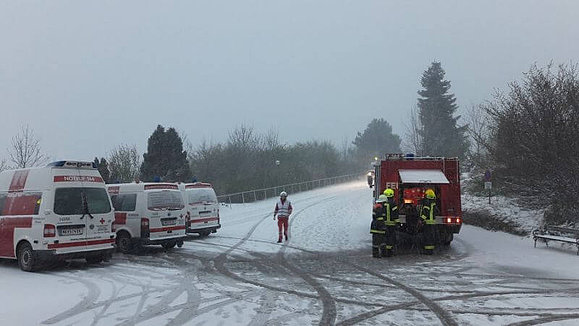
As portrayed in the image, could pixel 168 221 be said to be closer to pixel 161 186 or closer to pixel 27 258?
pixel 161 186

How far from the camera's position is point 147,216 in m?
14.9

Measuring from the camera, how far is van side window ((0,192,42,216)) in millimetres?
12008

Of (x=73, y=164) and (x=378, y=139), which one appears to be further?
(x=378, y=139)

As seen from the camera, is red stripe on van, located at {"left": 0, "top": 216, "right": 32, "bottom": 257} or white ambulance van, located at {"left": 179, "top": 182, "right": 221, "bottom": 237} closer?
red stripe on van, located at {"left": 0, "top": 216, "right": 32, "bottom": 257}

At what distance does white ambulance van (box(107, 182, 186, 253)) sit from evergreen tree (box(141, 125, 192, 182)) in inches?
841

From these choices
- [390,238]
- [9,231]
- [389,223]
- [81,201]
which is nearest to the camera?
[9,231]

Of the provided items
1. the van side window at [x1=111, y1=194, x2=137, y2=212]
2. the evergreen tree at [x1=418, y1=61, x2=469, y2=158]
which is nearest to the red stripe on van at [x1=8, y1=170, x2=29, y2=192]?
the van side window at [x1=111, y1=194, x2=137, y2=212]

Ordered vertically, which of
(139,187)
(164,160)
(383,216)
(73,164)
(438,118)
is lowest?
(383,216)

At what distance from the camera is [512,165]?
17359 millimetres

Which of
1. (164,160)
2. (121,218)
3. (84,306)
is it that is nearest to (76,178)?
(121,218)

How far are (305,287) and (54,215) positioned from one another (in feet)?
20.8

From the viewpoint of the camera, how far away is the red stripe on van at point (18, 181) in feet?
41.3

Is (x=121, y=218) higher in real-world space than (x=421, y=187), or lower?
lower

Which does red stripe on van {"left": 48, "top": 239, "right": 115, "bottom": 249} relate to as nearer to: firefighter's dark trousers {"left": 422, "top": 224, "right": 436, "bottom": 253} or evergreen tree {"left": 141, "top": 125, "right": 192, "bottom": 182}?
firefighter's dark trousers {"left": 422, "top": 224, "right": 436, "bottom": 253}
